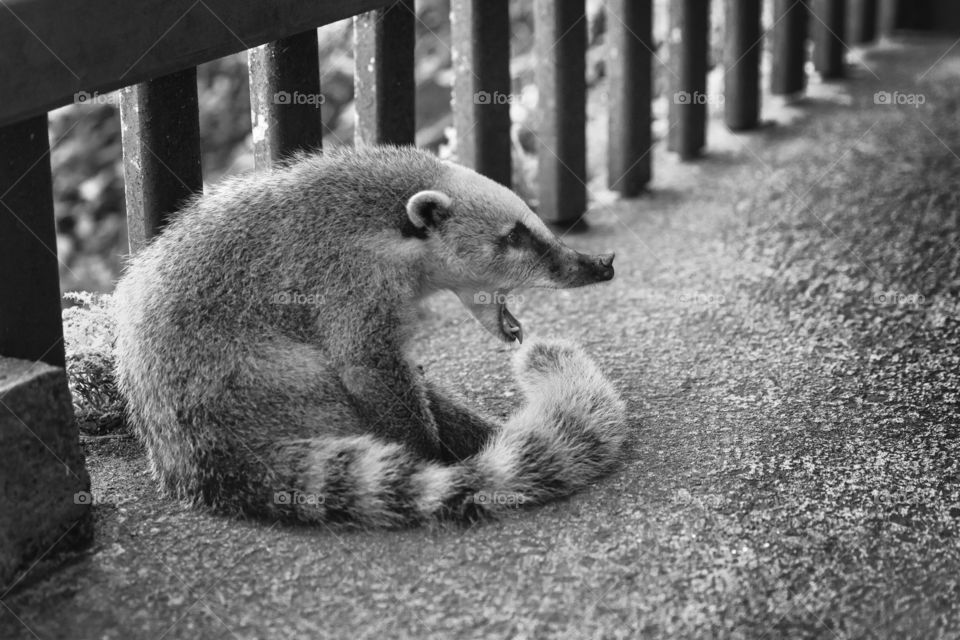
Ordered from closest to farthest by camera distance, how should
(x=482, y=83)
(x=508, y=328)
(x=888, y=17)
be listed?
(x=508, y=328) → (x=482, y=83) → (x=888, y=17)

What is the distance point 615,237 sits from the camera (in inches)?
201

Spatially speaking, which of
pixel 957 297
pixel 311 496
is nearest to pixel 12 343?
pixel 311 496

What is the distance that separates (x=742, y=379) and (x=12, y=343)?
2169 mm

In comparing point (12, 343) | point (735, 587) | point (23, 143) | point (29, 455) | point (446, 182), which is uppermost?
point (23, 143)

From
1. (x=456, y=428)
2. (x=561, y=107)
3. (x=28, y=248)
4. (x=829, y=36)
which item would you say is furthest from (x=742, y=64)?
(x=28, y=248)

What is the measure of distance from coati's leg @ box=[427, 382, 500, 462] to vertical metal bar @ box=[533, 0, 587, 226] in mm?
1985

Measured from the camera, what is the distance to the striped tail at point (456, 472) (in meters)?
2.86

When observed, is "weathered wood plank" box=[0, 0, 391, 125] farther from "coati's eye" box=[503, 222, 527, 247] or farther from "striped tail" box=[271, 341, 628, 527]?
"striped tail" box=[271, 341, 628, 527]

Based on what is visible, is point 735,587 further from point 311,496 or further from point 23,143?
point 23,143

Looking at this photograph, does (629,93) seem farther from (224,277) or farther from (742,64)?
(224,277)

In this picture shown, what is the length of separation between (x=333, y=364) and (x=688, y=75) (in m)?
3.20

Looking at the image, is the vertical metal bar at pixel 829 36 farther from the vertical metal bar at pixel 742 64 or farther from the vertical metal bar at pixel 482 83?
the vertical metal bar at pixel 482 83

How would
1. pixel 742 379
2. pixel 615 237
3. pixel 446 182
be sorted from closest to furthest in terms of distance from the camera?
pixel 446 182, pixel 742 379, pixel 615 237

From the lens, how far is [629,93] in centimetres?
535
